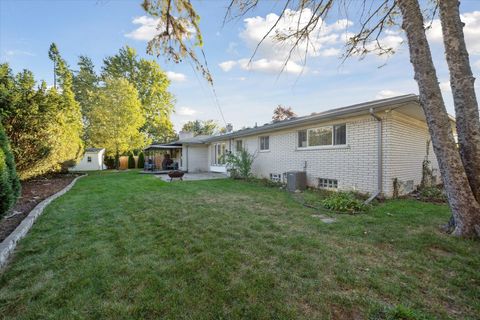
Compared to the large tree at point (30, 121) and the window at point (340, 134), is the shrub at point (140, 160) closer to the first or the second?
the large tree at point (30, 121)

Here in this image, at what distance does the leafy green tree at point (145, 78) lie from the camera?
28.4 meters

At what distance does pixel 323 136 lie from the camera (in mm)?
8797

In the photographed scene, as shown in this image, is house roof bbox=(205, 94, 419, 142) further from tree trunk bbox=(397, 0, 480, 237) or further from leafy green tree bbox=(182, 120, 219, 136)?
leafy green tree bbox=(182, 120, 219, 136)

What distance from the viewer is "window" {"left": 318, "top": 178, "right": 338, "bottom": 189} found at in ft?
27.5

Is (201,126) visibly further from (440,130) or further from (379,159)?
(440,130)

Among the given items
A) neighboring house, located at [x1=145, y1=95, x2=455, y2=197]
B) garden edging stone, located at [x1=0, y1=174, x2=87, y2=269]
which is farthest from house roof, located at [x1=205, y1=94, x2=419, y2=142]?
garden edging stone, located at [x1=0, y1=174, x2=87, y2=269]

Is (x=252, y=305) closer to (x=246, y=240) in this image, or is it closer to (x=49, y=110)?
(x=246, y=240)

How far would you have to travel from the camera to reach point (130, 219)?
16.5 feet

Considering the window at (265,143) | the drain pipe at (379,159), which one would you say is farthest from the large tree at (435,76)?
the window at (265,143)

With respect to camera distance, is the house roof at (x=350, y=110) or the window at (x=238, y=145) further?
the window at (x=238, y=145)

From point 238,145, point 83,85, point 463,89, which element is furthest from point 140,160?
point 463,89

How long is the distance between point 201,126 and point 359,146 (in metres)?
42.3

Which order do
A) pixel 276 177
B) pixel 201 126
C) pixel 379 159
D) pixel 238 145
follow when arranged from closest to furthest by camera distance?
1. pixel 379 159
2. pixel 276 177
3. pixel 238 145
4. pixel 201 126

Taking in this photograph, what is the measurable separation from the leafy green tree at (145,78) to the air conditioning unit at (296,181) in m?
23.6
